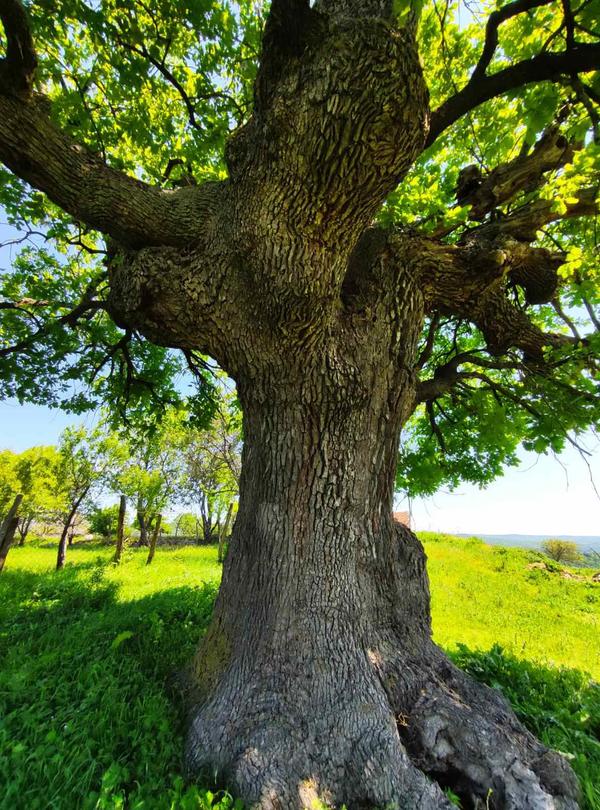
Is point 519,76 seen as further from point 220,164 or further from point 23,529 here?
point 23,529

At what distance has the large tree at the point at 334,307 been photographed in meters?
2.47

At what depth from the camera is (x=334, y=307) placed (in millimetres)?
3299

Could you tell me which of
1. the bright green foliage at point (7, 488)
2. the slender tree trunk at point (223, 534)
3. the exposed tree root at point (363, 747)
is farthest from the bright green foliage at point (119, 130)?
the bright green foliage at point (7, 488)

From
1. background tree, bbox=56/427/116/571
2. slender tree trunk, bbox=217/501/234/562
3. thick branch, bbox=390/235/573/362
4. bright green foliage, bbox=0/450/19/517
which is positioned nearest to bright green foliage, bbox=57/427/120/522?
background tree, bbox=56/427/116/571

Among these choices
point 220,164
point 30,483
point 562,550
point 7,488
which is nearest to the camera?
point 220,164

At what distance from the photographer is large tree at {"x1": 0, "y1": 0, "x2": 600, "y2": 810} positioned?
2469 millimetres

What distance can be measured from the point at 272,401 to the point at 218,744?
251 cm

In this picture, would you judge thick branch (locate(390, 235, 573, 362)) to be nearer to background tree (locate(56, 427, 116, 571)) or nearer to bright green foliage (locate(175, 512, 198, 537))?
background tree (locate(56, 427, 116, 571))

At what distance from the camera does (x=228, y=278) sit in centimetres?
314

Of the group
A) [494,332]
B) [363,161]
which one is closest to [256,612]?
[363,161]

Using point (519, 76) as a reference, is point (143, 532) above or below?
below

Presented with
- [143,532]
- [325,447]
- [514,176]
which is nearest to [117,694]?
[325,447]

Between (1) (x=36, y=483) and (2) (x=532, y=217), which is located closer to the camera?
(2) (x=532, y=217)

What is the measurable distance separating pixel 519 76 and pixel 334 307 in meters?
2.40
